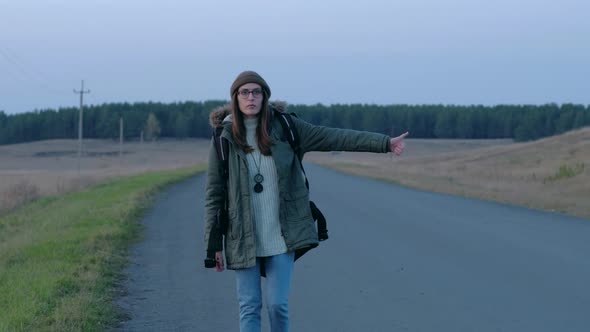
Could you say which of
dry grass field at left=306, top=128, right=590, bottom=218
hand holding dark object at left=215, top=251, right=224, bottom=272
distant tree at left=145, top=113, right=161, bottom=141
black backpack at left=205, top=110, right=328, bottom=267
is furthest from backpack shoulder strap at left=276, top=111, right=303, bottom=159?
distant tree at left=145, top=113, right=161, bottom=141

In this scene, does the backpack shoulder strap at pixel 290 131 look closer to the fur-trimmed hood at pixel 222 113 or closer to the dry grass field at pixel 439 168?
the fur-trimmed hood at pixel 222 113

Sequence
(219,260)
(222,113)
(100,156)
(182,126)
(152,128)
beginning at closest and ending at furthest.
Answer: (219,260) < (222,113) < (100,156) < (152,128) < (182,126)

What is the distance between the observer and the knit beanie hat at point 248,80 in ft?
17.3

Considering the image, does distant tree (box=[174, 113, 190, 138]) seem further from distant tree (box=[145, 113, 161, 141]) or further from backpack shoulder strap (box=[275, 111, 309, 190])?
backpack shoulder strap (box=[275, 111, 309, 190])

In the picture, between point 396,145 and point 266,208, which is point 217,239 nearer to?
point 266,208

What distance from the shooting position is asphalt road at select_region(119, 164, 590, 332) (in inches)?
305

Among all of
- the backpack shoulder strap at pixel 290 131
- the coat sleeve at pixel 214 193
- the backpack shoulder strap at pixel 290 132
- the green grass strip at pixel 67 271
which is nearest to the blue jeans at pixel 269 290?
the coat sleeve at pixel 214 193

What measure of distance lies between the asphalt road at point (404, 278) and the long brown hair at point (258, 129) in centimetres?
264

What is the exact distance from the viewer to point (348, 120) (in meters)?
116

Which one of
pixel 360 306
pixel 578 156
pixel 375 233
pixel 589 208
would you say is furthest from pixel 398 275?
pixel 578 156

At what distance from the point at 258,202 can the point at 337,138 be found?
63cm

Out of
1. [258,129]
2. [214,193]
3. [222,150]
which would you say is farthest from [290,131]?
[214,193]

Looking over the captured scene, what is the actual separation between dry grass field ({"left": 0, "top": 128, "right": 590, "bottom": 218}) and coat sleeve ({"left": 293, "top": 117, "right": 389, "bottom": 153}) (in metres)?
13.5

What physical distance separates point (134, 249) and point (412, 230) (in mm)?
4670
